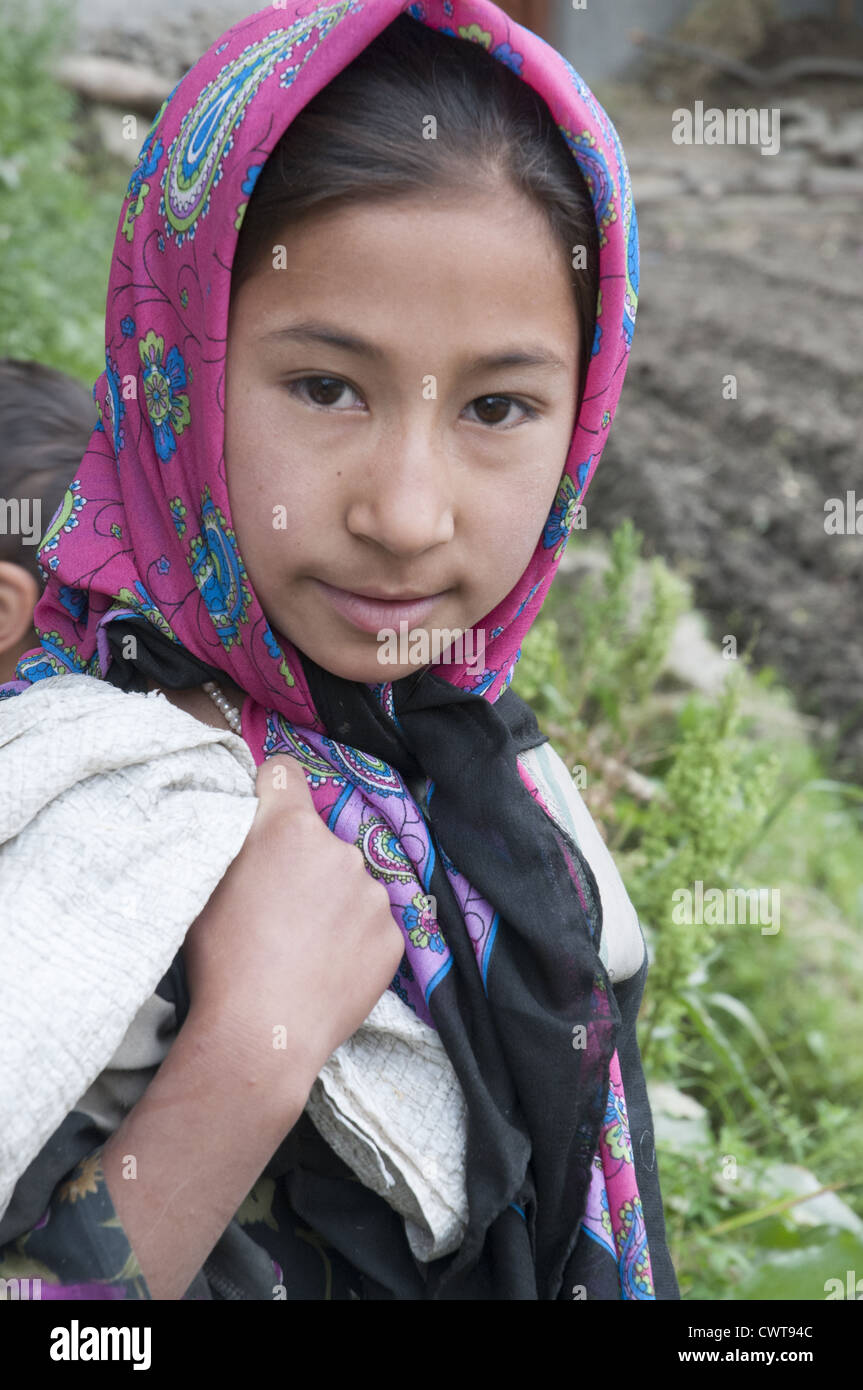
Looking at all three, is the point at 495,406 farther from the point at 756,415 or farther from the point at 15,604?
the point at 756,415

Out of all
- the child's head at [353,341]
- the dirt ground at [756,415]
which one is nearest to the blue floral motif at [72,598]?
the child's head at [353,341]

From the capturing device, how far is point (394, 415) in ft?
4.43

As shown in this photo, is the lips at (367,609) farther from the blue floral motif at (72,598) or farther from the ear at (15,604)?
the ear at (15,604)

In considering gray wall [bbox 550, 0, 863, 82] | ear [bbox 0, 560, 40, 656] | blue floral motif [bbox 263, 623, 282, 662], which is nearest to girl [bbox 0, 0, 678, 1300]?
blue floral motif [bbox 263, 623, 282, 662]

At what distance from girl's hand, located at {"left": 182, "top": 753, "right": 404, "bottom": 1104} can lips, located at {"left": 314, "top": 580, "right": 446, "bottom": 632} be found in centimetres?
19

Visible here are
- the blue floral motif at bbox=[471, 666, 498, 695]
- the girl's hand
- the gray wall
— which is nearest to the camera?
the girl's hand

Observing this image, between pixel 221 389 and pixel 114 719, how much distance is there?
0.38 m

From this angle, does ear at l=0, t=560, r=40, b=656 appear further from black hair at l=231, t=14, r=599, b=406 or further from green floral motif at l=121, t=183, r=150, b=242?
black hair at l=231, t=14, r=599, b=406

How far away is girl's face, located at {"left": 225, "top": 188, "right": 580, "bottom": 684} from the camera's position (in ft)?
4.33

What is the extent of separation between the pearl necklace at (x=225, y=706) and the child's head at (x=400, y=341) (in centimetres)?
15

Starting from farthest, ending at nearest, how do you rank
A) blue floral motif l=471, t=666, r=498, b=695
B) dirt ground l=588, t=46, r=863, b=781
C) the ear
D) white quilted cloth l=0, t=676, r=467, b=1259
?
1. dirt ground l=588, t=46, r=863, b=781
2. the ear
3. blue floral motif l=471, t=666, r=498, b=695
4. white quilted cloth l=0, t=676, r=467, b=1259

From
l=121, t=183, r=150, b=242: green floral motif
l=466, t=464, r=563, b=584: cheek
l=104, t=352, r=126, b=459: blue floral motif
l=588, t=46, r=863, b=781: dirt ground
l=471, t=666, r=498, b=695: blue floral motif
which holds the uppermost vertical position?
l=588, t=46, r=863, b=781: dirt ground
